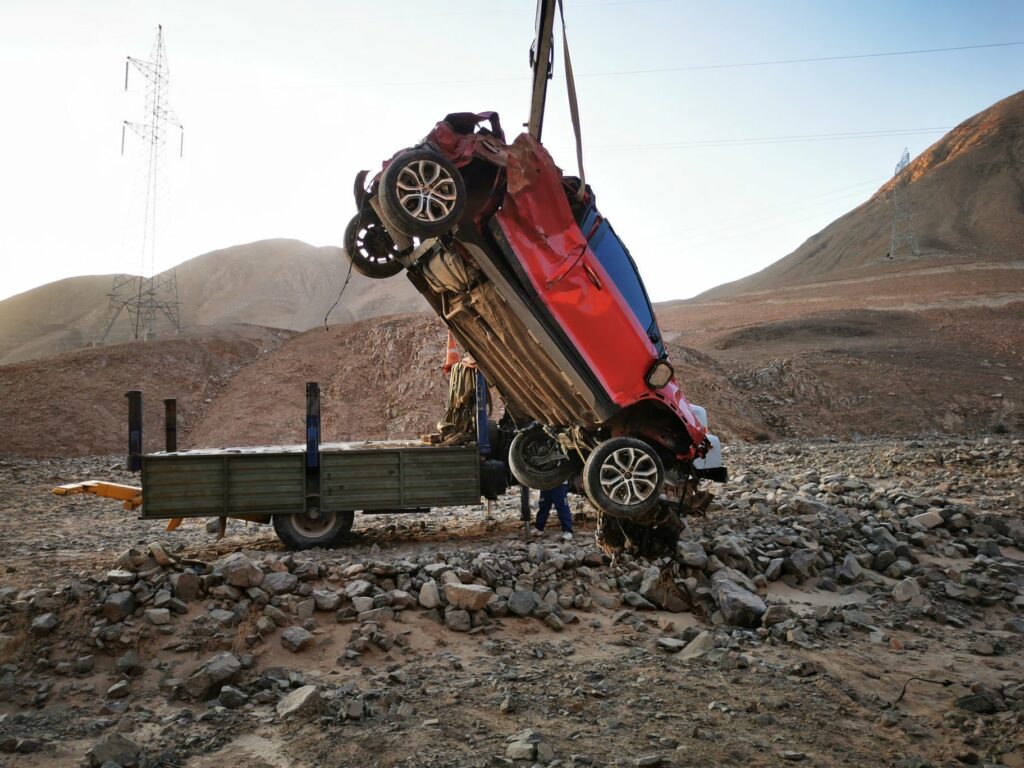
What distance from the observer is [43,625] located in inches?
196

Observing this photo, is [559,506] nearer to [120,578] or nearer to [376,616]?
[376,616]

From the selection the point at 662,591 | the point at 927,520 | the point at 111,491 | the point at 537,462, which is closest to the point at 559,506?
the point at 537,462

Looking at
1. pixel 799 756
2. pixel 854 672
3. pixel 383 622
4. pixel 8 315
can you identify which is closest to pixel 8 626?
pixel 383 622

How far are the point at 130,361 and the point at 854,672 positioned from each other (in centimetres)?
2921

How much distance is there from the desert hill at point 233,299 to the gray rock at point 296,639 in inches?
2634

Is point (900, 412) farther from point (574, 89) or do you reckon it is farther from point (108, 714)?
point (108, 714)

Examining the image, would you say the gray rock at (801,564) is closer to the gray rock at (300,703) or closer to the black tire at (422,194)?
the black tire at (422,194)

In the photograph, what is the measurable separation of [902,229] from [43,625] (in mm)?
94086

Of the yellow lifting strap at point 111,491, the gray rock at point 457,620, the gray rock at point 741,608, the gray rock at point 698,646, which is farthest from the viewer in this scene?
the yellow lifting strap at point 111,491

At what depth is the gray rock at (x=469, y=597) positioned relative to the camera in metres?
5.66

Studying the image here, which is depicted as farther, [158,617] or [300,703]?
[158,617]

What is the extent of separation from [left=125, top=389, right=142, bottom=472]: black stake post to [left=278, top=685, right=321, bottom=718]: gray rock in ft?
14.7

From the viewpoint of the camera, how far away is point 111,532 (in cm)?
1003

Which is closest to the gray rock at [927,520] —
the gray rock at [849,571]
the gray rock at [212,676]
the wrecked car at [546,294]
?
the gray rock at [849,571]
